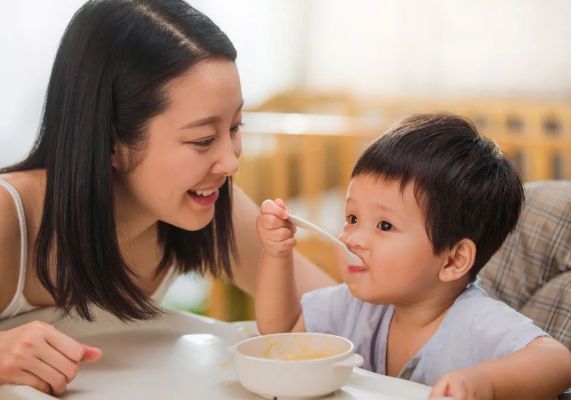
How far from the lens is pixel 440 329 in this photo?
1267mm

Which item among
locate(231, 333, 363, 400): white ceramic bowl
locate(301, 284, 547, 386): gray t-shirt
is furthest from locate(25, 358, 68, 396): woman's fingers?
locate(301, 284, 547, 386): gray t-shirt

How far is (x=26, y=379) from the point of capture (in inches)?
43.3

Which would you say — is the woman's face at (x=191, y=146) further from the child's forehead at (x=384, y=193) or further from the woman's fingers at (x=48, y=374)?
the woman's fingers at (x=48, y=374)

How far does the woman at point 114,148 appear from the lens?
1.33m

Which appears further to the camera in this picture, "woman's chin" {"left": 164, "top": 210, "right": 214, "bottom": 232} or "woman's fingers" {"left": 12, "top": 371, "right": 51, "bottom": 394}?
"woman's chin" {"left": 164, "top": 210, "right": 214, "bottom": 232}

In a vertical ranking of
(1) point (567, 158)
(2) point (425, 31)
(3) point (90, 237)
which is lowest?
(1) point (567, 158)

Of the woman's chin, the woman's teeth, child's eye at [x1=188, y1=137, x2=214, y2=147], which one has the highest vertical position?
child's eye at [x1=188, y1=137, x2=214, y2=147]

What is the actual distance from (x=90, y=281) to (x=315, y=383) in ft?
1.77

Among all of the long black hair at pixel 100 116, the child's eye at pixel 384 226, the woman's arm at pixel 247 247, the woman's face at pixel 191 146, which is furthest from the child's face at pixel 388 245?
the woman's arm at pixel 247 247

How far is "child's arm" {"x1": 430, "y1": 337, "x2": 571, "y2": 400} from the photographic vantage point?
0.99 m

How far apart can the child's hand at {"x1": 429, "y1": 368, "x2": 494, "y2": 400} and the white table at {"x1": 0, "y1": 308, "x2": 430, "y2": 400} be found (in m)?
0.06

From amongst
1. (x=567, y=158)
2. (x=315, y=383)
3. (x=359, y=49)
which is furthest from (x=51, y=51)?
(x=315, y=383)

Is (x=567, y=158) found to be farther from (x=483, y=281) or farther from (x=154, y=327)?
(x=154, y=327)

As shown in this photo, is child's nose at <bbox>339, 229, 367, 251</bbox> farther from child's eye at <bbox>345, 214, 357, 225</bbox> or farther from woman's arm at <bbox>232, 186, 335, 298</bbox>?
woman's arm at <bbox>232, 186, 335, 298</bbox>
